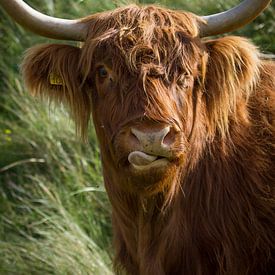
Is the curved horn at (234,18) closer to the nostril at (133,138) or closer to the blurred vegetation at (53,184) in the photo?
the nostril at (133,138)

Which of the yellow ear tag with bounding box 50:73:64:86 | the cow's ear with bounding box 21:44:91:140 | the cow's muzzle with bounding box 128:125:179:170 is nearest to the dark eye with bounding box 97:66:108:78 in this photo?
the cow's ear with bounding box 21:44:91:140

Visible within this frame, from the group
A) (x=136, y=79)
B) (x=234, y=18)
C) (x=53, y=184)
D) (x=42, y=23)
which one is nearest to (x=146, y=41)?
(x=136, y=79)

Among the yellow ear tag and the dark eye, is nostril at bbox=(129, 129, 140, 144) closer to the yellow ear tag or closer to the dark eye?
the dark eye

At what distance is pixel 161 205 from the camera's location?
545 centimetres

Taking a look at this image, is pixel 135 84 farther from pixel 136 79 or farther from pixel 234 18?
pixel 234 18

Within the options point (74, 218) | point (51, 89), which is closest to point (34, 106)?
point (74, 218)

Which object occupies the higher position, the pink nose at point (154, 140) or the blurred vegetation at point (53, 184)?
the pink nose at point (154, 140)

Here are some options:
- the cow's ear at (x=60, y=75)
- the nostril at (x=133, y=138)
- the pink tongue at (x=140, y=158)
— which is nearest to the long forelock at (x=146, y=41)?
the cow's ear at (x=60, y=75)

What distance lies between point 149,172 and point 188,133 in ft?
1.54

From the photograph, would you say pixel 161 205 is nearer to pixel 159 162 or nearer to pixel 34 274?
pixel 159 162

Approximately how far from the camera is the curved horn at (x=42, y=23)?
5.26m

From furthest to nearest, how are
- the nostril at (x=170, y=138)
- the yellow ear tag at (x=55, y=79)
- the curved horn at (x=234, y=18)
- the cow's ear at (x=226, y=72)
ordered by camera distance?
the yellow ear tag at (x=55, y=79)
the cow's ear at (x=226, y=72)
the curved horn at (x=234, y=18)
the nostril at (x=170, y=138)

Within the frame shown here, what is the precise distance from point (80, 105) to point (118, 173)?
1.63 feet

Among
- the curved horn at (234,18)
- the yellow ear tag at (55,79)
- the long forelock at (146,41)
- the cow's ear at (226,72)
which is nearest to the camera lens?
the long forelock at (146,41)
